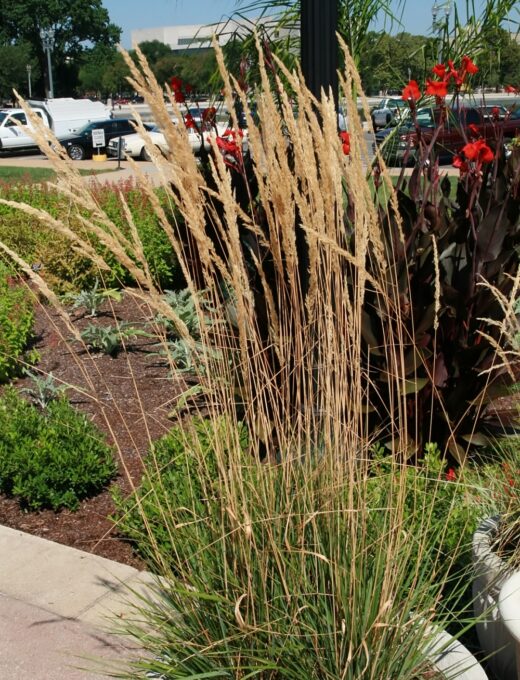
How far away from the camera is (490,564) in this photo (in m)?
2.62

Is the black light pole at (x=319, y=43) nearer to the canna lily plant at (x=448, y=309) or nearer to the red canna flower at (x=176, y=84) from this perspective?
the canna lily plant at (x=448, y=309)

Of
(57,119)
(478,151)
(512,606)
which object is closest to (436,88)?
(478,151)

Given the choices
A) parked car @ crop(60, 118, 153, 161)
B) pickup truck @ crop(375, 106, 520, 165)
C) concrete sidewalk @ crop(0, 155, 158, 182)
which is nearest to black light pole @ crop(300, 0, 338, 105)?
pickup truck @ crop(375, 106, 520, 165)

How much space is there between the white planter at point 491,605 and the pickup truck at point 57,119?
3118cm

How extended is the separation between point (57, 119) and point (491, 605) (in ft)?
118

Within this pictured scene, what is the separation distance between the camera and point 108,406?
4.90 metres

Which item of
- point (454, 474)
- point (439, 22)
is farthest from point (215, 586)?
point (439, 22)

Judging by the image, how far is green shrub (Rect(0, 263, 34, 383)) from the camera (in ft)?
17.7

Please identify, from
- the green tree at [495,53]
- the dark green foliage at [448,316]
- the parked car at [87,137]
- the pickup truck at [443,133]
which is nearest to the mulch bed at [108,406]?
the dark green foliage at [448,316]

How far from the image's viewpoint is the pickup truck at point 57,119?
3241 cm

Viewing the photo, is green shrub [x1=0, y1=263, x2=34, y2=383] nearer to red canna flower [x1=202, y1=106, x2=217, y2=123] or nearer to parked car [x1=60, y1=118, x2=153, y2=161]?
red canna flower [x1=202, y1=106, x2=217, y2=123]

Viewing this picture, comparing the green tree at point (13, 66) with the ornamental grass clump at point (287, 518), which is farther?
the green tree at point (13, 66)

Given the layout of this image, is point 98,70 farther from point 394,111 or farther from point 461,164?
point 461,164

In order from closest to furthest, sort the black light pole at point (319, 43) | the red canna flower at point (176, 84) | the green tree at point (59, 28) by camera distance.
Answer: the black light pole at point (319, 43)
the red canna flower at point (176, 84)
the green tree at point (59, 28)
